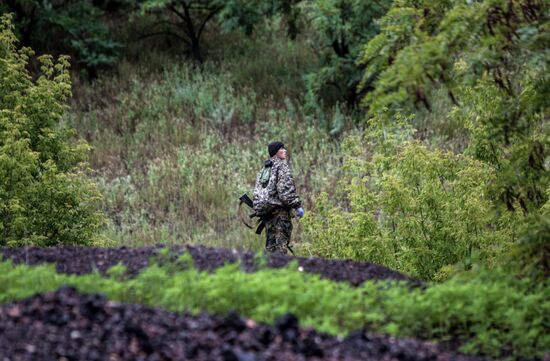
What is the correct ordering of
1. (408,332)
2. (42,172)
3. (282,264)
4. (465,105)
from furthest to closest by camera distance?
1. (42,172)
2. (465,105)
3. (282,264)
4. (408,332)

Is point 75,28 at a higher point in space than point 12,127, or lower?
higher

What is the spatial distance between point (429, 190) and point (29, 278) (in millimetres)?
5608

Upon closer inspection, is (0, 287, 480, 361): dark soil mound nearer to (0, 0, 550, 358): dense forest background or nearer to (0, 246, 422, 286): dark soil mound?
(0, 0, 550, 358): dense forest background

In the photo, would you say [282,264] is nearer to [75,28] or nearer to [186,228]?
[186,228]

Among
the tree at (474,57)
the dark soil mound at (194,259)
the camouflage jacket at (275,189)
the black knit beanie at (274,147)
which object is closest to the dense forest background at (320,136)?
the tree at (474,57)

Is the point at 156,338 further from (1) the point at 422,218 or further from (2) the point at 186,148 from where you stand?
(2) the point at 186,148

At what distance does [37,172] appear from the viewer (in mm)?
12953

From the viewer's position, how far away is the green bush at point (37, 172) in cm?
1212

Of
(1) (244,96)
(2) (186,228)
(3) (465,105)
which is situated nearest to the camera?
(3) (465,105)

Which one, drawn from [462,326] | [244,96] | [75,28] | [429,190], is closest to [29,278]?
[462,326]

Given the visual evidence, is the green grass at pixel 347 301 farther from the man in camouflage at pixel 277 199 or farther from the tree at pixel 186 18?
the tree at pixel 186 18

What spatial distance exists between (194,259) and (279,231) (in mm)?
4588

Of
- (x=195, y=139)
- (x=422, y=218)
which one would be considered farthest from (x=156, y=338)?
(x=195, y=139)

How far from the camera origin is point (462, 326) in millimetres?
7855
